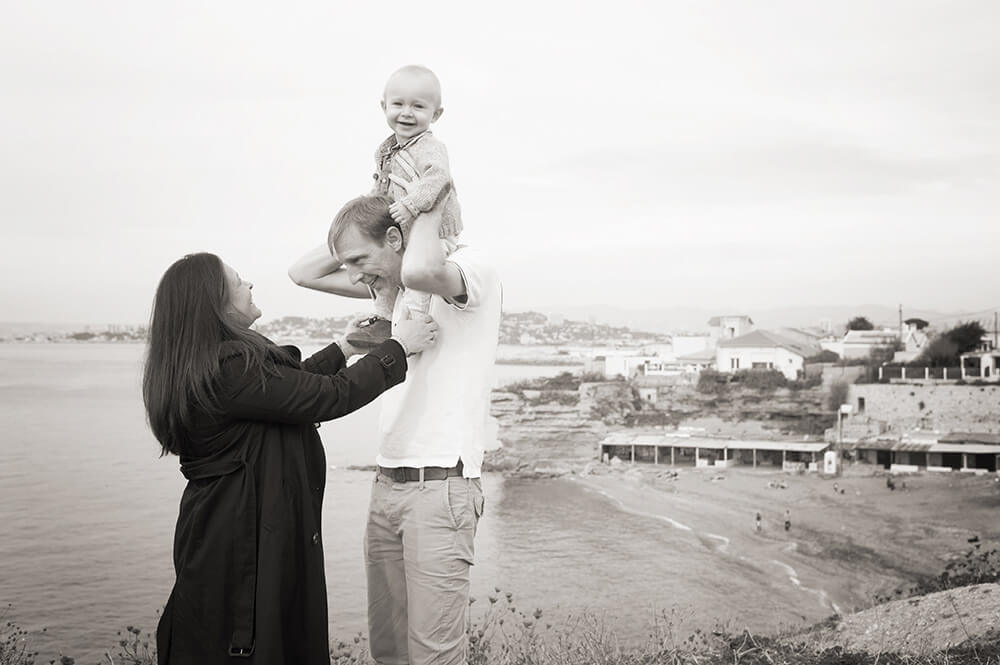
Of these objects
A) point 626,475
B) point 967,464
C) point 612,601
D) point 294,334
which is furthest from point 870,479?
point 294,334

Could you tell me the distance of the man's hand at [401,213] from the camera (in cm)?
149

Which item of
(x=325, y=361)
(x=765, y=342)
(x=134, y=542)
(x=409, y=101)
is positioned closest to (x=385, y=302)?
(x=325, y=361)

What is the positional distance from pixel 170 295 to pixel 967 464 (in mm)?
24713

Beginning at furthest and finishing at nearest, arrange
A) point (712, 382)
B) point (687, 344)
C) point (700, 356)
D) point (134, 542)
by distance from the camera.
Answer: point (687, 344)
point (700, 356)
point (712, 382)
point (134, 542)

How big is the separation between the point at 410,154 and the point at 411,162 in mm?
23

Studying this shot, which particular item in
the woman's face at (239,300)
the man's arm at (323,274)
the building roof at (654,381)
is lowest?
the building roof at (654,381)

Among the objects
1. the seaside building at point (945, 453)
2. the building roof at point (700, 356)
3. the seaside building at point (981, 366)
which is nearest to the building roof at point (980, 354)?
the seaside building at point (981, 366)

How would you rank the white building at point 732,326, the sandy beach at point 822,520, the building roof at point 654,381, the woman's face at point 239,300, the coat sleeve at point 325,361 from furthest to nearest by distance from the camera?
the white building at point 732,326, the building roof at point 654,381, the sandy beach at point 822,520, the coat sleeve at point 325,361, the woman's face at point 239,300

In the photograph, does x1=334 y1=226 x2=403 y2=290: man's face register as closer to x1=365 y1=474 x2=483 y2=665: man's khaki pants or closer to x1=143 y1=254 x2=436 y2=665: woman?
x1=143 y1=254 x2=436 y2=665: woman

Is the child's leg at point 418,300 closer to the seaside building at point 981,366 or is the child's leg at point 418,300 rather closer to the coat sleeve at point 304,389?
the coat sleeve at point 304,389

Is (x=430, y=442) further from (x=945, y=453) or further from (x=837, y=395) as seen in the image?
(x=837, y=395)

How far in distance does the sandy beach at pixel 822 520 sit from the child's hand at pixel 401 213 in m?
11.3

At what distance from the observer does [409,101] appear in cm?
169

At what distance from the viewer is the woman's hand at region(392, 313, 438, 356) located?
1512 mm
